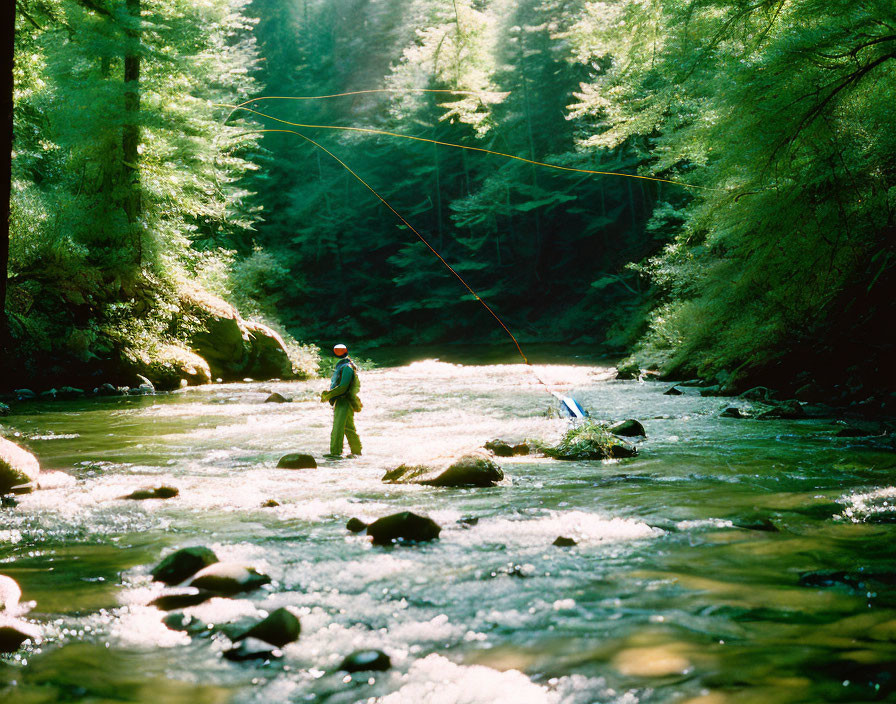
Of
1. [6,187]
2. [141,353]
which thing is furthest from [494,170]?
[6,187]

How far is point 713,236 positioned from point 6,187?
11576 millimetres

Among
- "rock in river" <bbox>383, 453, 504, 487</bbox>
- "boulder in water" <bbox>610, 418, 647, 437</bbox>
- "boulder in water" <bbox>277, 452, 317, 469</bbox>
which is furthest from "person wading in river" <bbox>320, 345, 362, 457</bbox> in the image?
"boulder in water" <bbox>610, 418, 647, 437</bbox>

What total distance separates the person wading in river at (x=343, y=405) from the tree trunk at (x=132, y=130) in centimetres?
1163

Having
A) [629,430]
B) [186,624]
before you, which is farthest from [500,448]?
[186,624]

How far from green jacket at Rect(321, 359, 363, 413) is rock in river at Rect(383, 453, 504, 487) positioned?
1.99m

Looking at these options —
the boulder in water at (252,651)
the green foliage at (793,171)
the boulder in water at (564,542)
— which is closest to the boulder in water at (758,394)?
the green foliage at (793,171)

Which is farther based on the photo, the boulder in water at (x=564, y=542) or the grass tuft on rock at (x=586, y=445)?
the grass tuft on rock at (x=586, y=445)

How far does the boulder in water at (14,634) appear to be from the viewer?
2.67 m

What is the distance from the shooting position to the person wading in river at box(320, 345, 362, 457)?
786cm

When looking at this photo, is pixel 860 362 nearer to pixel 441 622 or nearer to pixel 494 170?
pixel 441 622

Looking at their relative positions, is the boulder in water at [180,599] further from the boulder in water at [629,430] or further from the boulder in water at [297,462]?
the boulder in water at [629,430]

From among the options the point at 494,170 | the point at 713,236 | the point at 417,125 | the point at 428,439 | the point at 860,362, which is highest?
the point at 417,125

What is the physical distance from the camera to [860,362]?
1026cm

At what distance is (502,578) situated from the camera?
3480 mm
